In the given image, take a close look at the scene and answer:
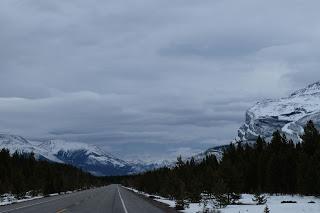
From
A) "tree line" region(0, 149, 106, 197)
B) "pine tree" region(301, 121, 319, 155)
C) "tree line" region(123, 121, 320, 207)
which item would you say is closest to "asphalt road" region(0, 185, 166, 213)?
"tree line" region(123, 121, 320, 207)

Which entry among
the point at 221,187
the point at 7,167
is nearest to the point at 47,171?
the point at 7,167

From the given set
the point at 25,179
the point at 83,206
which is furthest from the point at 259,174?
the point at 83,206

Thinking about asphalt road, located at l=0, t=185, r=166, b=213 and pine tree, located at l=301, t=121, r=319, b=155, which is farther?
pine tree, located at l=301, t=121, r=319, b=155

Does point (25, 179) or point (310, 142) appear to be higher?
point (310, 142)

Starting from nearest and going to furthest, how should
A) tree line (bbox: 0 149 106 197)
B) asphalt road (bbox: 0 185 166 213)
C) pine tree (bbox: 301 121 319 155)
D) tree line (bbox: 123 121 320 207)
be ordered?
asphalt road (bbox: 0 185 166 213)
tree line (bbox: 123 121 320 207)
tree line (bbox: 0 149 106 197)
pine tree (bbox: 301 121 319 155)

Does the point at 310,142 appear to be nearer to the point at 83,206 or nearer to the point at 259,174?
the point at 259,174

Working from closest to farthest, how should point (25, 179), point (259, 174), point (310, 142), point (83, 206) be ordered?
point (83, 206), point (259, 174), point (310, 142), point (25, 179)

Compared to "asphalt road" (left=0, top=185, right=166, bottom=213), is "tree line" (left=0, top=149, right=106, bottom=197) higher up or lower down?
higher up

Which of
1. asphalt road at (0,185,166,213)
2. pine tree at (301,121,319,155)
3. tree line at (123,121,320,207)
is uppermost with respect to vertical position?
pine tree at (301,121,319,155)

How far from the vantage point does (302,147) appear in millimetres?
91812

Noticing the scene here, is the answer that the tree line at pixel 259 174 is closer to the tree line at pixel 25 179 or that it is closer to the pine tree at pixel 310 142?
the pine tree at pixel 310 142

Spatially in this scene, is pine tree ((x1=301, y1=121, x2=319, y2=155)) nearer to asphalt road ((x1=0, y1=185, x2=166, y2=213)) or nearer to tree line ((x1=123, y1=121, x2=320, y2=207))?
tree line ((x1=123, y1=121, x2=320, y2=207))

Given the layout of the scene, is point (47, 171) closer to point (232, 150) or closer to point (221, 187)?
point (232, 150)

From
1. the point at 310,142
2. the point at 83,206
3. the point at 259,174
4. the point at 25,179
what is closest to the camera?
the point at 83,206
